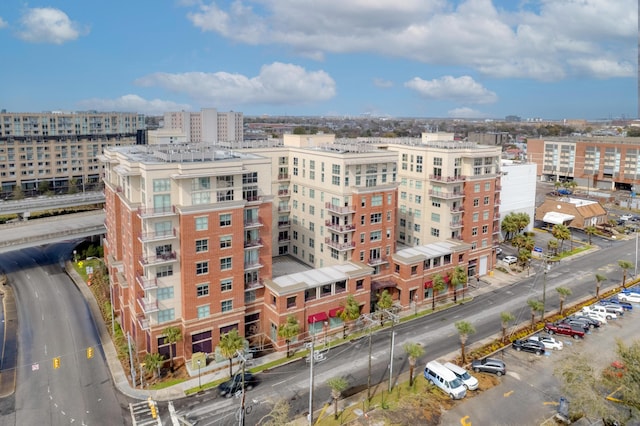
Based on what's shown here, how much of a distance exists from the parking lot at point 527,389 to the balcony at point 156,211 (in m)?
33.3

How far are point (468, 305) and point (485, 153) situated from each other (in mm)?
24912

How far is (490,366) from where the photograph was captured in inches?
1980

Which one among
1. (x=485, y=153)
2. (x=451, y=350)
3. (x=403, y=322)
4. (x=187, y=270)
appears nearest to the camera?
(x=187, y=270)

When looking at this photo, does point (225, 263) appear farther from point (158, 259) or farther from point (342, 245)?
point (342, 245)

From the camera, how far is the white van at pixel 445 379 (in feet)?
150

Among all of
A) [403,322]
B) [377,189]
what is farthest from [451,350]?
[377,189]

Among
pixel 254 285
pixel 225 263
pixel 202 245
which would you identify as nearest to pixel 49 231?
pixel 202 245

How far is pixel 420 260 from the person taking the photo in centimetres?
6719

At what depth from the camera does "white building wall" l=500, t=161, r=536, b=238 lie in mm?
99250

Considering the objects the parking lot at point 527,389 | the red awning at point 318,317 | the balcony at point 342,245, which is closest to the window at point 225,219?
the red awning at point 318,317

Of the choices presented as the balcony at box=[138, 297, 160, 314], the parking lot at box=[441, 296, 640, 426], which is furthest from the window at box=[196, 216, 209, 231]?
the parking lot at box=[441, 296, 640, 426]

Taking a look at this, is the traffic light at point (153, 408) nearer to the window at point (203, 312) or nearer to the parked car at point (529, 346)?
the window at point (203, 312)

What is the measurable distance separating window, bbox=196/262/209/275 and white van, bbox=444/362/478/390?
27630 mm

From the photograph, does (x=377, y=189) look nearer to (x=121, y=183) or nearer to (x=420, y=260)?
(x=420, y=260)
